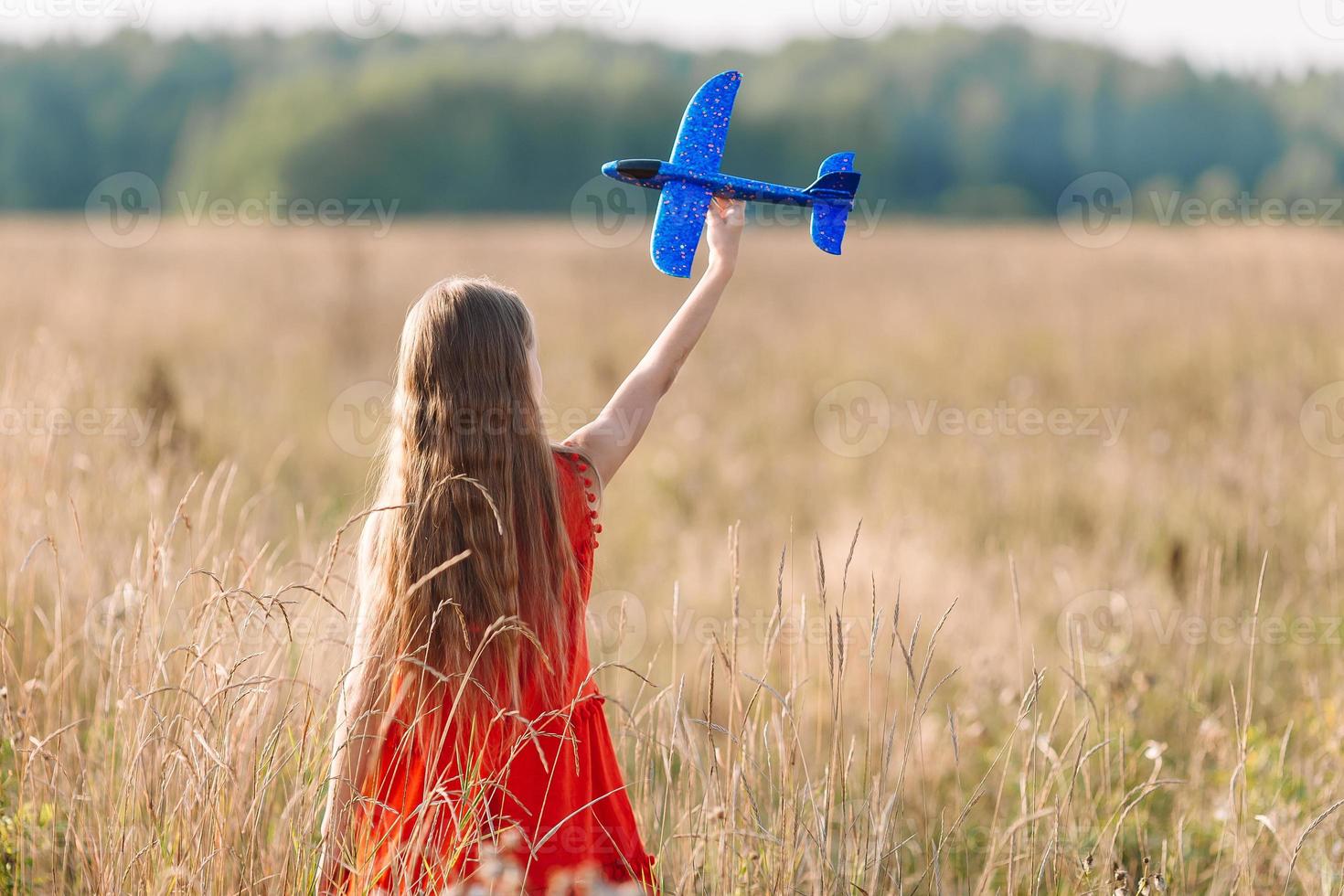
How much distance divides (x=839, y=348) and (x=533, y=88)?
64001 millimetres

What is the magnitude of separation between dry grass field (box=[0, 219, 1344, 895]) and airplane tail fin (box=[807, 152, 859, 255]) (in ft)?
2.61

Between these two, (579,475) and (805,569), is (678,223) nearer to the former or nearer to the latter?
(579,475)

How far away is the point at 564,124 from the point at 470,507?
67.5 metres

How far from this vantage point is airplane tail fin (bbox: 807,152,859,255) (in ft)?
7.85

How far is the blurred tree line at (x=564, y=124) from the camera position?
198 ft

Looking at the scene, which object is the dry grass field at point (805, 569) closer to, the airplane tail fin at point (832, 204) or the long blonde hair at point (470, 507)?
the long blonde hair at point (470, 507)

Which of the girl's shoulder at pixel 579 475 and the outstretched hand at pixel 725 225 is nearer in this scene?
the girl's shoulder at pixel 579 475

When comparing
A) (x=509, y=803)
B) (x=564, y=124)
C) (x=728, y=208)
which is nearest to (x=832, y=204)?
(x=728, y=208)

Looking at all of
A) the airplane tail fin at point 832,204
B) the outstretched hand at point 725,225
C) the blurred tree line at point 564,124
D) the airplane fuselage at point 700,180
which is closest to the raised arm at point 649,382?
the outstretched hand at point 725,225

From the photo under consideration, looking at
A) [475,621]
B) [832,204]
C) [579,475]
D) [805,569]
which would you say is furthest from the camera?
[805,569]

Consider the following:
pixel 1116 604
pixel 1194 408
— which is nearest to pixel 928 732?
pixel 1116 604

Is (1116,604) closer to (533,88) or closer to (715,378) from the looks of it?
(715,378)

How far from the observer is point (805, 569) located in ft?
15.1

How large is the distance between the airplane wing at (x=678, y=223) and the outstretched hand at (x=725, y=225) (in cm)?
4
